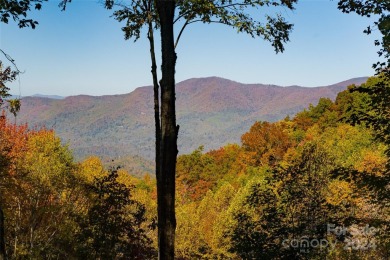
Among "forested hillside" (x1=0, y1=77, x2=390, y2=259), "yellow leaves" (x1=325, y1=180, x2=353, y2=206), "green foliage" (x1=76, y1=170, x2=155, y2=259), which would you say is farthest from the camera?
"yellow leaves" (x1=325, y1=180, x2=353, y2=206)

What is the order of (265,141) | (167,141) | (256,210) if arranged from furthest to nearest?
(265,141), (256,210), (167,141)

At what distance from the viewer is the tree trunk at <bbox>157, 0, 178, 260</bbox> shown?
5.63 metres

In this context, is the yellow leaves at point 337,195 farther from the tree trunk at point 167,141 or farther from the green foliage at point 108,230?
the tree trunk at point 167,141

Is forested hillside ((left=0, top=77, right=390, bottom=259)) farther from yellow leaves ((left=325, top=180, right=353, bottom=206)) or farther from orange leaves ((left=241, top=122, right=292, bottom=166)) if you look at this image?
orange leaves ((left=241, top=122, right=292, bottom=166))

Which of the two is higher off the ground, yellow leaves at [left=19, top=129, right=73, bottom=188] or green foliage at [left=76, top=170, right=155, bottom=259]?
yellow leaves at [left=19, top=129, right=73, bottom=188]

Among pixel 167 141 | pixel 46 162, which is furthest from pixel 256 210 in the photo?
pixel 46 162

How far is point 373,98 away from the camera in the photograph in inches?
312

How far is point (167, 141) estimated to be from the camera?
5.77 meters

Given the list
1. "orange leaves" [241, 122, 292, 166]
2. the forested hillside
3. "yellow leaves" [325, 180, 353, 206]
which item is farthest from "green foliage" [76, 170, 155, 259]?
"orange leaves" [241, 122, 292, 166]

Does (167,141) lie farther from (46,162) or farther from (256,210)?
(46,162)

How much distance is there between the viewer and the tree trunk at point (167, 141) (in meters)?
5.63

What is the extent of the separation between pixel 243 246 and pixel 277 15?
6.58 meters

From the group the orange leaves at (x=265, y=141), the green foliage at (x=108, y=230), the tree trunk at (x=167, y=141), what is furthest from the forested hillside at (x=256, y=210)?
the orange leaves at (x=265, y=141)

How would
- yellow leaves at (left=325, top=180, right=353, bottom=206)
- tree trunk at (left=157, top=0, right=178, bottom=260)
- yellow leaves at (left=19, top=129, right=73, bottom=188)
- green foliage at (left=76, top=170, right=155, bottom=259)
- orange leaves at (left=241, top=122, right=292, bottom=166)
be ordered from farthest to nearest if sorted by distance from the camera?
1. orange leaves at (left=241, top=122, right=292, bottom=166)
2. yellow leaves at (left=19, top=129, right=73, bottom=188)
3. yellow leaves at (left=325, top=180, right=353, bottom=206)
4. green foliage at (left=76, top=170, right=155, bottom=259)
5. tree trunk at (left=157, top=0, right=178, bottom=260)
